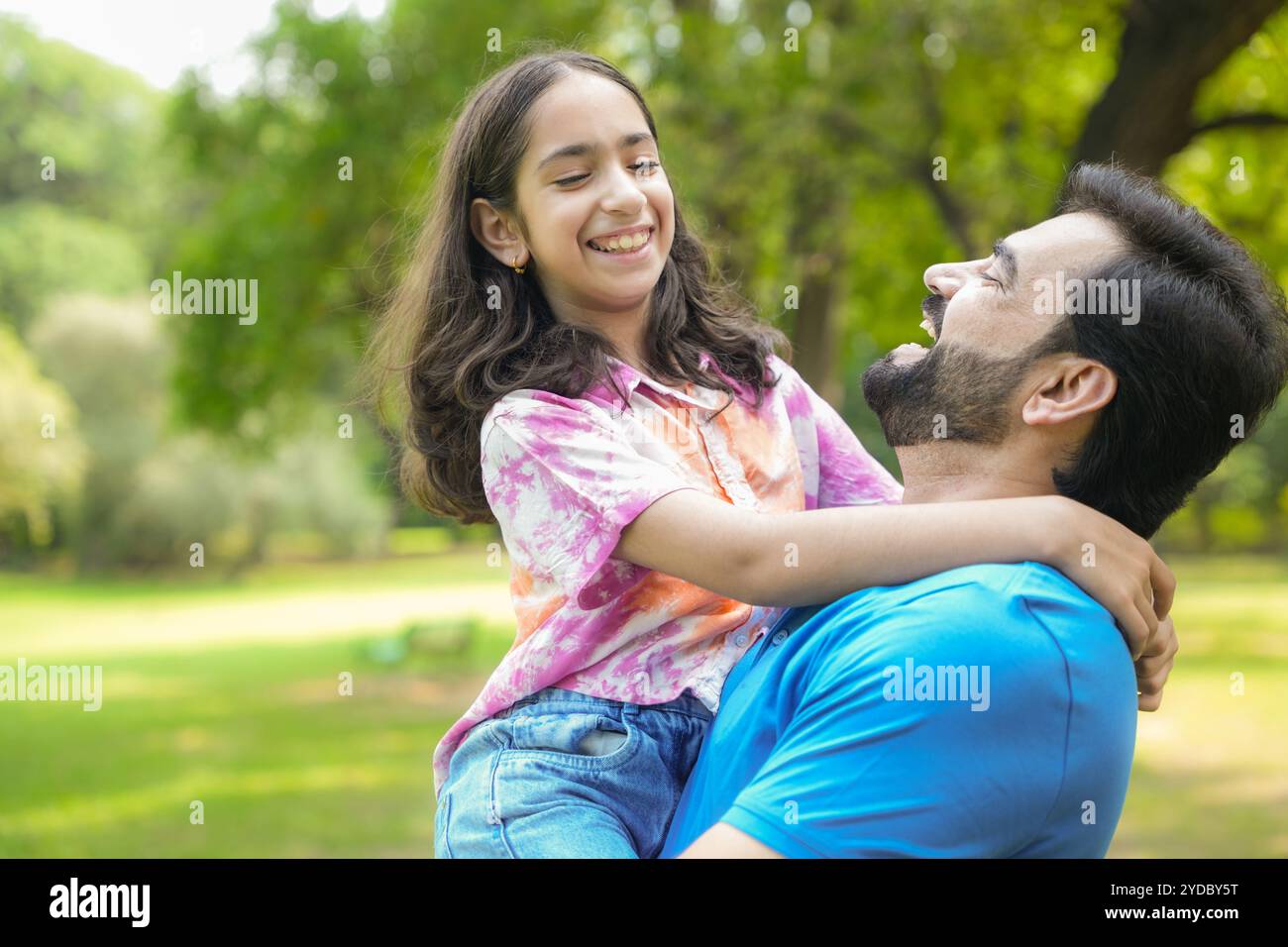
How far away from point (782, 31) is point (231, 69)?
6.71 metres

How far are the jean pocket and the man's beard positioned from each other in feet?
2.32

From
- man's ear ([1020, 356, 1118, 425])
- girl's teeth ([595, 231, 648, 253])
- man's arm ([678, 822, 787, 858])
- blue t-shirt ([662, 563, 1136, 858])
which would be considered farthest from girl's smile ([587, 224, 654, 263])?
man's arm ([678, 822, 787, 858])

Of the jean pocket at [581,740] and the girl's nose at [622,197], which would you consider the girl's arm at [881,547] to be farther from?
the girl's nose at [622,197]

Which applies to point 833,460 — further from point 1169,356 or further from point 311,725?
point 311,725

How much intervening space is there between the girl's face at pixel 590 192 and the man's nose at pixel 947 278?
21.7 inches

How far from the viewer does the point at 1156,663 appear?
232cm

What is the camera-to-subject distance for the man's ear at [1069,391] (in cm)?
215

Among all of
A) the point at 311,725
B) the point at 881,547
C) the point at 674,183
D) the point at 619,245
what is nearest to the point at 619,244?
the point at 619,245

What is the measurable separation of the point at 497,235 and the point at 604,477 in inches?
28.9

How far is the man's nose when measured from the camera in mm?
2373

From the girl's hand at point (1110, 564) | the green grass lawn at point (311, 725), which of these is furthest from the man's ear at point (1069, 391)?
the green grass lawn at point (311, 725)

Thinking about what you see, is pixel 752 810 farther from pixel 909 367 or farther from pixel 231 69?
pixel 231 69
